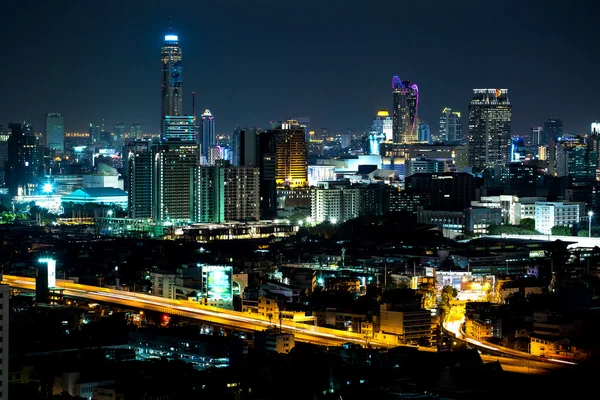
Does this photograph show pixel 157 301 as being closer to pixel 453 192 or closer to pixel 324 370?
pixel 324 370

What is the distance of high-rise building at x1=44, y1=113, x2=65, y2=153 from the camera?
190 ft

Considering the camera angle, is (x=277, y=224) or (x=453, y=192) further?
(x=453, y=192)

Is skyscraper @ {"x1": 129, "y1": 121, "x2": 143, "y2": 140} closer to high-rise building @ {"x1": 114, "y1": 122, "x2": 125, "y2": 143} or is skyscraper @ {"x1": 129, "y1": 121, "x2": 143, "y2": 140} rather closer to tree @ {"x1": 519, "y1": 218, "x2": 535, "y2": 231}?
high-rise building @ {"x1": 114, "y1": 122, "x2": 125, "y2": 143}

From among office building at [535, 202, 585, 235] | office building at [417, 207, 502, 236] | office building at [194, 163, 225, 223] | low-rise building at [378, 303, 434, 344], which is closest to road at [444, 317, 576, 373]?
low-rise building at [378, 303, 434, 344]

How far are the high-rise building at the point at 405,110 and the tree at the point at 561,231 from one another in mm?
19846

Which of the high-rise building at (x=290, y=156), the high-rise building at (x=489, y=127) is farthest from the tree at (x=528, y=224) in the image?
the high-rise building at (x=489, y=127)

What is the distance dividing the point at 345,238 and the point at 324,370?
53.9 feet

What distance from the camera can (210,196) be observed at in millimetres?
33969

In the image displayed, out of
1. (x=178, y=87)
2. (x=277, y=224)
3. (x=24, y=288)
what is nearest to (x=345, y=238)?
(x=277, y=224)

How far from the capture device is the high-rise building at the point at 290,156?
38750mm

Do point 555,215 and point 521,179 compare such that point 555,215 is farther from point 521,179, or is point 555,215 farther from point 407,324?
point 407,324

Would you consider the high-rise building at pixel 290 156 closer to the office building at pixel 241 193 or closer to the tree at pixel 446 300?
the office building at pixel 241 193

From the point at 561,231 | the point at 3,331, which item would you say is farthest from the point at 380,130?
the point at 3,331

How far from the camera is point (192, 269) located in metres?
21.3
